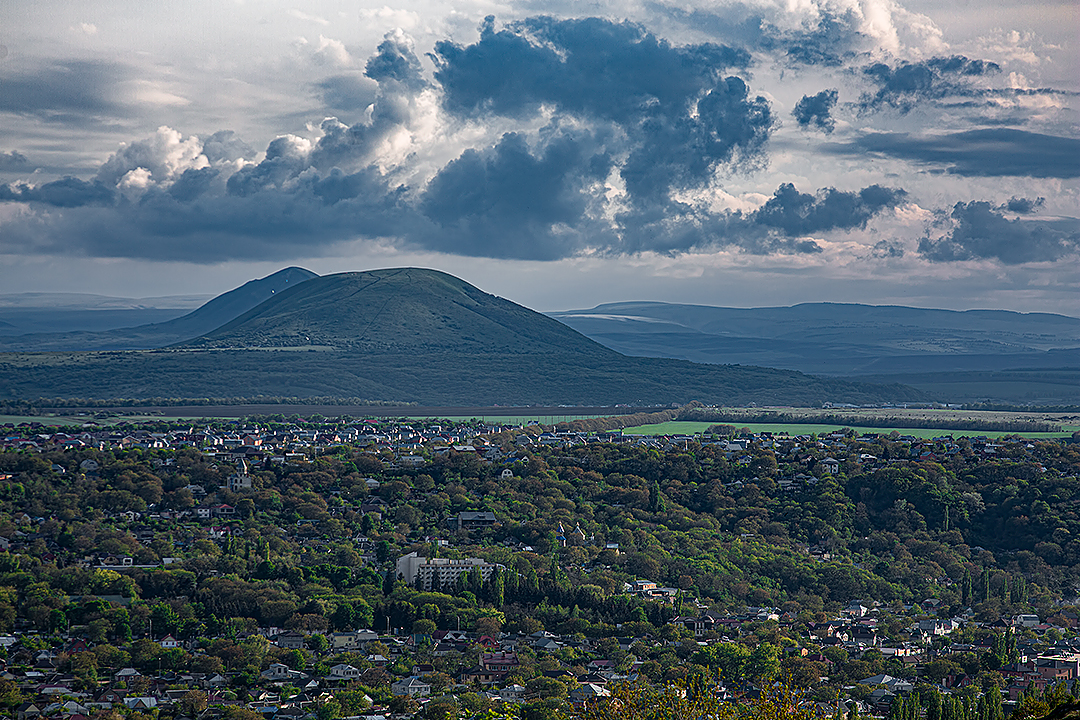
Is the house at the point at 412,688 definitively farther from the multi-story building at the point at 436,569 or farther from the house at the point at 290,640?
the multi-story building at the point at 436,569

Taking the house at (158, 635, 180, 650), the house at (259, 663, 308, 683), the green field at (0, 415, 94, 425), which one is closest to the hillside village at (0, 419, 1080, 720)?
the house at (259, 663, 308, 683)

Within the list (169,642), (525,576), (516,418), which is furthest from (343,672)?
(516,418)

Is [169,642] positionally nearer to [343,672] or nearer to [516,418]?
[343,672]

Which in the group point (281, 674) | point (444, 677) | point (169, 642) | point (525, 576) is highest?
point (525, 576)

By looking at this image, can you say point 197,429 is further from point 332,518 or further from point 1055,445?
point 1055,445

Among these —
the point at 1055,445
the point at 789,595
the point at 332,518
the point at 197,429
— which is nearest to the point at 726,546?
the point at 789,595

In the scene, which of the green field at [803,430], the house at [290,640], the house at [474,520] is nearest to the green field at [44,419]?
the green field at [803,430]

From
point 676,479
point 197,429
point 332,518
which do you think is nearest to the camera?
point 332,518
